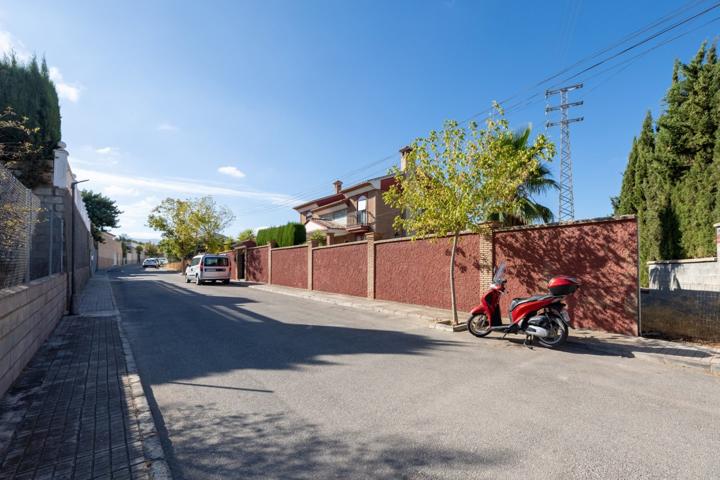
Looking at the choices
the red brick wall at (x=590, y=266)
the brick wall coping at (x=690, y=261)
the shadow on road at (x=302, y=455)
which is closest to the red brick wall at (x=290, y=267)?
the red brick wall at (x=590, y=266)

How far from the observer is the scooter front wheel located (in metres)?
8.59

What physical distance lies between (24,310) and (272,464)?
4.80 m

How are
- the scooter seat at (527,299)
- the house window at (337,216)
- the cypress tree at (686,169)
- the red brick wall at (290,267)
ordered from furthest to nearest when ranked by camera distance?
the house window at (337,216), the red brick wall at (290,267), the cypress tree at (686,169), the scooter seat at (527,299)

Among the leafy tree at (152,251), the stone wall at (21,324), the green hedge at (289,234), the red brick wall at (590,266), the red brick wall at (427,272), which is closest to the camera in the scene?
the stone wall at (21,324)

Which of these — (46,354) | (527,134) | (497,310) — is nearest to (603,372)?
(497,310)

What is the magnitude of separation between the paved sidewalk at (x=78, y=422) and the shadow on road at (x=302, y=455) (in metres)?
0.32

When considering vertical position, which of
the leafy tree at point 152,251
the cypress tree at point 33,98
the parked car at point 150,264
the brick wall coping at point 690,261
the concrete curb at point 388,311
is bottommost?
the concrete curb at point 388,311

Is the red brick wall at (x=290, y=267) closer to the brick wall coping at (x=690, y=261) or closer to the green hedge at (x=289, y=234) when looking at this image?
the green hedge at (x=289, y=234)

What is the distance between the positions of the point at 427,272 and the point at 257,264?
1893 centimetres

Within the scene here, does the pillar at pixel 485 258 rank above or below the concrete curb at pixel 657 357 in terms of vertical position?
above

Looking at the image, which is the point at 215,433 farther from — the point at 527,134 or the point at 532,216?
the point at 527,134

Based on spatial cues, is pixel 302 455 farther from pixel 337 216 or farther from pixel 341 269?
pixel 337 216

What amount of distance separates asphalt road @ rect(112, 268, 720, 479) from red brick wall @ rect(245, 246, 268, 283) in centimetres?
2031

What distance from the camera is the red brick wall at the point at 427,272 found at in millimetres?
11586
